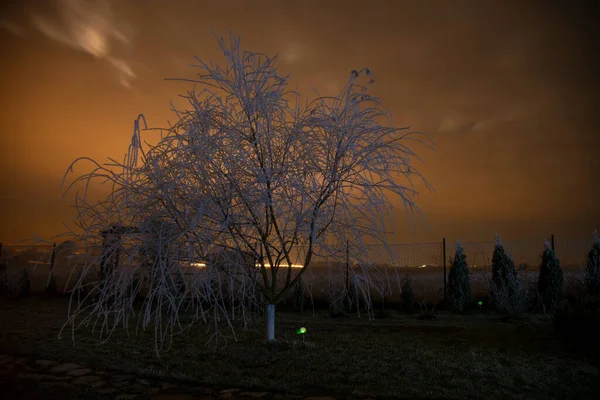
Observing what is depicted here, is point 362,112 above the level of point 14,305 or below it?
above

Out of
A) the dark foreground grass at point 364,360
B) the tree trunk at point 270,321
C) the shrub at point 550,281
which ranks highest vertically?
the shrub at point 550,281


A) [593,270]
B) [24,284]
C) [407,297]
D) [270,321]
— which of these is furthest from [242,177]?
[24,284]

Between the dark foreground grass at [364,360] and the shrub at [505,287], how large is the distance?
155cm

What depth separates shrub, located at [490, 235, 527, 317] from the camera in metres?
9.95

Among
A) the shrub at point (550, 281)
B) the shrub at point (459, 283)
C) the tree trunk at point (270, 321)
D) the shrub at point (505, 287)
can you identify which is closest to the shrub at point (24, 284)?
the tree trunk at point (270, 321)

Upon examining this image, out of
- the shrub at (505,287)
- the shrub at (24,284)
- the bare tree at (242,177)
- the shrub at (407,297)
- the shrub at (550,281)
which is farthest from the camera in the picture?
the shrub at (24,284)

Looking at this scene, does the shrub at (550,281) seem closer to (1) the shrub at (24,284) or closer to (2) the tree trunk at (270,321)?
(2) the tree trunk at (270,321)

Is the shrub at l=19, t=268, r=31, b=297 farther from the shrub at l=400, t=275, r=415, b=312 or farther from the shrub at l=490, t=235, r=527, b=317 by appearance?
the shrub at l=490, t=235, r=527, b=317

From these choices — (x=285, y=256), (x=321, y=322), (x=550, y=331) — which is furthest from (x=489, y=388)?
(x=321, y=322)

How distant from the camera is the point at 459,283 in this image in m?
11.5

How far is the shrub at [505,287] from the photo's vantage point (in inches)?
392

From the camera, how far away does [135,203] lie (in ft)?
14.3

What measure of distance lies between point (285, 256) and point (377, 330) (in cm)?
355

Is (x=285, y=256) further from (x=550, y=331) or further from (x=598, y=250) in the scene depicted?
(x=598, y=250)
